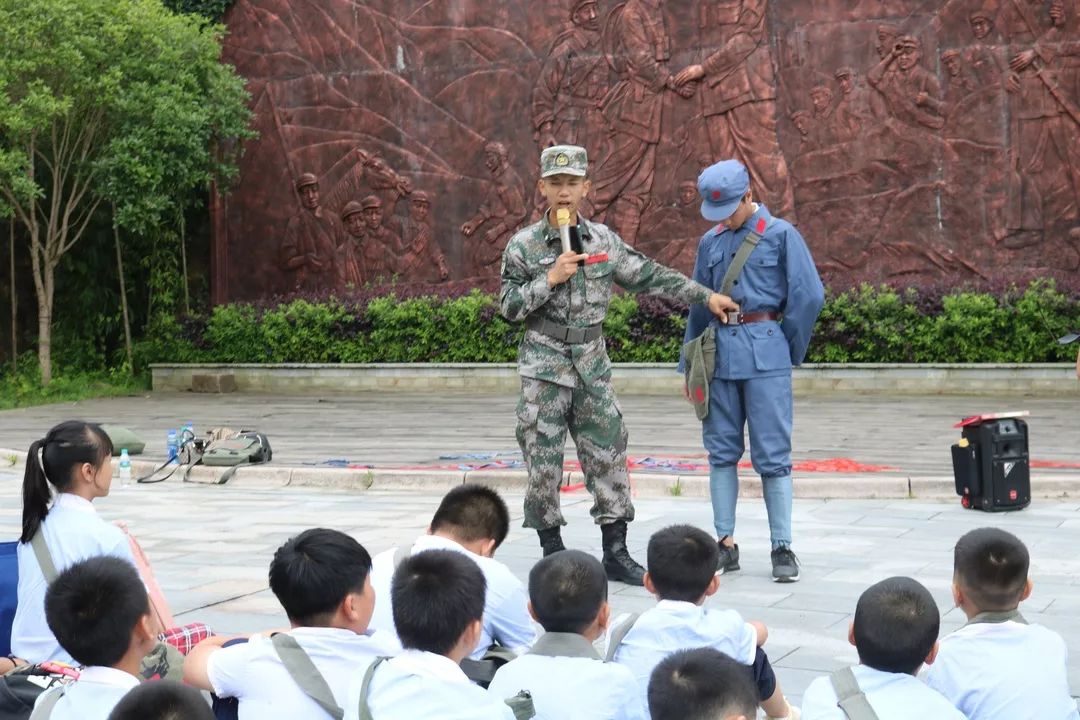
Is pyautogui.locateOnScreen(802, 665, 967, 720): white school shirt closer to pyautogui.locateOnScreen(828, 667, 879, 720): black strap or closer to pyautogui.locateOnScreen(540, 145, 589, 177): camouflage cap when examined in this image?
pyautogui.locateOnScreen(828, 667, 879, 720): black strap

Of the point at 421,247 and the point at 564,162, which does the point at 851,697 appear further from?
the point at 421,247

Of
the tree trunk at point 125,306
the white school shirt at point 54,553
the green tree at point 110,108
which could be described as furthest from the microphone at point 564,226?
the tree trunk at point 125,306

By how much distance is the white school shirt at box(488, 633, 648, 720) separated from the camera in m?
3.34

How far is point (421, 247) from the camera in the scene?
1894 centimetres

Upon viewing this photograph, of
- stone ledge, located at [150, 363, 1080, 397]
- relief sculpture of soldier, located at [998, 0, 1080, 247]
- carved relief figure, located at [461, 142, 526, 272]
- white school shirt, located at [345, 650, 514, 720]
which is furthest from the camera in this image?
carved relief figure, located at [461, 142, 526, 272]

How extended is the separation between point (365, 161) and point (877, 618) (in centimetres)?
1652

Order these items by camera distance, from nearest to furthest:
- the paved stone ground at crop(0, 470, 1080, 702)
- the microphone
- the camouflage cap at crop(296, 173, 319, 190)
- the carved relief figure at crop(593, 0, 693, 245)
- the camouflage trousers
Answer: the paved stone ground at crop(0, 470, 1080, 702)
the microphone
the camouflage trousers
the carved relief figure at crop(593, 0, 693, 245)
the camouflage cap at crop(296, 173, 319, 190)

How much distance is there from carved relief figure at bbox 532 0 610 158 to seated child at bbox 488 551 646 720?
14.4 meters

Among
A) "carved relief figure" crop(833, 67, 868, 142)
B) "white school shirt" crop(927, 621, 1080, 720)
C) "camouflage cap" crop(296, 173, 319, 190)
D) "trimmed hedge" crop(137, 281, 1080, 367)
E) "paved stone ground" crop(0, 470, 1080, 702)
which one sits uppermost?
"carved relief figure" crop(833, 67, 868, 142)

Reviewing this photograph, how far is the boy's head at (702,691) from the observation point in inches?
109

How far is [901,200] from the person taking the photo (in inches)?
A: 643

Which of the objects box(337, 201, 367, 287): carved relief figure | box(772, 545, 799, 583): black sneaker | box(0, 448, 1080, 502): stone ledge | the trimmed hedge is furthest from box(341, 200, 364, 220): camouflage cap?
box(772, 545, 799, 583): black sneaker

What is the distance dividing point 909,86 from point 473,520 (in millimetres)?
13007

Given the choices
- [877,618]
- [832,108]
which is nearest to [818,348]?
[832,108]
